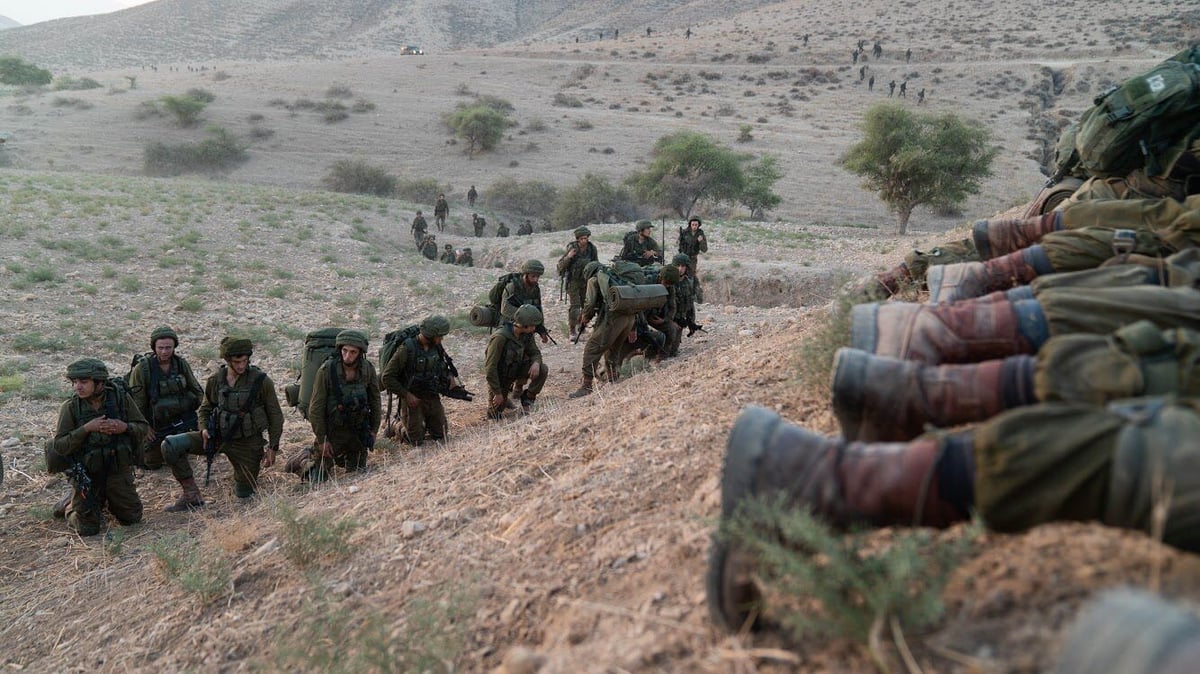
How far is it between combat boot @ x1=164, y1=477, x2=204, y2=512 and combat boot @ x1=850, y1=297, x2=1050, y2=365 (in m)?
5.56

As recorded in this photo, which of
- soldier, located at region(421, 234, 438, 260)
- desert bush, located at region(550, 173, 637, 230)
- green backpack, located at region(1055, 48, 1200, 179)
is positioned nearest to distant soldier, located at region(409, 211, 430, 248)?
soldier, located at region(421, 234, 438, 260)

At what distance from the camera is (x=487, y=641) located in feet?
8.05

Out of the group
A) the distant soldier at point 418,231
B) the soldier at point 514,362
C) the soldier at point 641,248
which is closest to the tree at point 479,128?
the distant soldier at point 418,231

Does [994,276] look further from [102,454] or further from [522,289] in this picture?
[102,454]

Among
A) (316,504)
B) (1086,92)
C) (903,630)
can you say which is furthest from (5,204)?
(1086,92)

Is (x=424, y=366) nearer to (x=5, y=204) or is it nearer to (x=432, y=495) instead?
(x=432, y=495)

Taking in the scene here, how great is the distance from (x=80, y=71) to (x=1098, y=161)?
256 ft

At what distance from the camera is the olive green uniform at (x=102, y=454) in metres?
5.32

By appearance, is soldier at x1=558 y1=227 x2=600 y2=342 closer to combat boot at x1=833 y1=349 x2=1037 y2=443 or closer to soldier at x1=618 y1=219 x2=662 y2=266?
soldier at x1=618 y1=219 x2=662 y2=266

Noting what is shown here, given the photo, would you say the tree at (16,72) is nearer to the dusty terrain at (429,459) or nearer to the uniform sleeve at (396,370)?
the dusty terrain at (429,459)

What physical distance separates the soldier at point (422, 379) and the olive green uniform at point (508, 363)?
40cm

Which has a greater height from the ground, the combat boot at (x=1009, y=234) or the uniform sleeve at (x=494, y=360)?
the combat boot at (x=1009, y=234)

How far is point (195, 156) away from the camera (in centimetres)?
3406

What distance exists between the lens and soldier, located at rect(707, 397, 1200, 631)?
4.70ft
